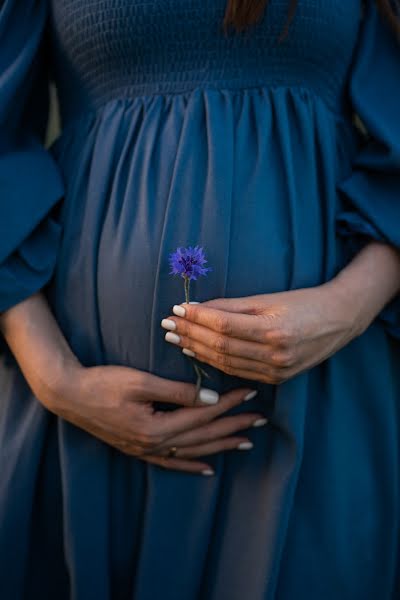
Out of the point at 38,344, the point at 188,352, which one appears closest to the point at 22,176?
the point at 38,344

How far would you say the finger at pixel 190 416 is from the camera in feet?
2.38

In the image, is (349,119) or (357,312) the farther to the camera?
(349,119)

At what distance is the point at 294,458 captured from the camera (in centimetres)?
73

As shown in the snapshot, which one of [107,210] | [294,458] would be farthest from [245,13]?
[294,458]

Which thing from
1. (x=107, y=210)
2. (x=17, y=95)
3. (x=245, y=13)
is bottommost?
(x=107, y=210)

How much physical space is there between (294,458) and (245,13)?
63cm

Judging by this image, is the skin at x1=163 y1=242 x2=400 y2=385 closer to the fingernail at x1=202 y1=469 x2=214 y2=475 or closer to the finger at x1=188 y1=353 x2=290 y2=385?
the finger at x1=188 y1=353 x2=290 y2=385

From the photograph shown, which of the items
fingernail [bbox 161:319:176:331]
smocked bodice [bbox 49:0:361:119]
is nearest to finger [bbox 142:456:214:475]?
fingernail [bbox 161:319:176:331]

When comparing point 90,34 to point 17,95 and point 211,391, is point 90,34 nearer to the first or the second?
point 17,95

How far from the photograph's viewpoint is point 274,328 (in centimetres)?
66

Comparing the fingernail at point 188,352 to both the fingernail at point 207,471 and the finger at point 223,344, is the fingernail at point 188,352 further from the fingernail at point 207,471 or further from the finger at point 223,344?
the fingernail at point 207,471

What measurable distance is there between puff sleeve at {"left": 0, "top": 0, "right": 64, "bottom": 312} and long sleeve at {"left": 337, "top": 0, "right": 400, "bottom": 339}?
1.52ft

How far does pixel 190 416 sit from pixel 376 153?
0.50 metres

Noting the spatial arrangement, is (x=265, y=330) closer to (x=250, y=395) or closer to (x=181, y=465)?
(x=250, y=395)
